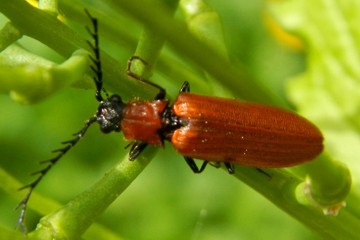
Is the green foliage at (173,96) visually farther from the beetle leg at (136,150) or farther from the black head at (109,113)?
the black head at (109,113)

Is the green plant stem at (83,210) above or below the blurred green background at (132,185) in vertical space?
above

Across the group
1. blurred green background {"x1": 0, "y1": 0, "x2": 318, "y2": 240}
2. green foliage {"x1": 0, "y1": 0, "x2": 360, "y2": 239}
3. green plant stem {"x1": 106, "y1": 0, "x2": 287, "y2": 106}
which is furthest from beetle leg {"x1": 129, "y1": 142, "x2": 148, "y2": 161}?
blurred green background {"x1": 0, "y1": 0, "x2": 318, "y2": 240}

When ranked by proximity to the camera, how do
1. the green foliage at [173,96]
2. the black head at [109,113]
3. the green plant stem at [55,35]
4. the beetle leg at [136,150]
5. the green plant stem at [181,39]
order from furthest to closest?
the black head at [109,113], the beetle leg at [136,150], the green plant stem at [55,35], the green foliage at [173,96], the green plant stem at [181,39]

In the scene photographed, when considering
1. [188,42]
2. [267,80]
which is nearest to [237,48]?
[267,80]

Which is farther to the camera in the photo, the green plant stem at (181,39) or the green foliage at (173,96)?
the green foliage at (173,96)

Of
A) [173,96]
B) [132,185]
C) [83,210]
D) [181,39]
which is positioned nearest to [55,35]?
[83,210]

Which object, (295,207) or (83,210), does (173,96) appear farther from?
(83,210)

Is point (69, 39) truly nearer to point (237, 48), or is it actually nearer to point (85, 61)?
point (85, 61)

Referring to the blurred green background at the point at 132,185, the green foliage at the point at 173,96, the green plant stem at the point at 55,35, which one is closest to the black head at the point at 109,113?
the green foliage at the point at 173,96
